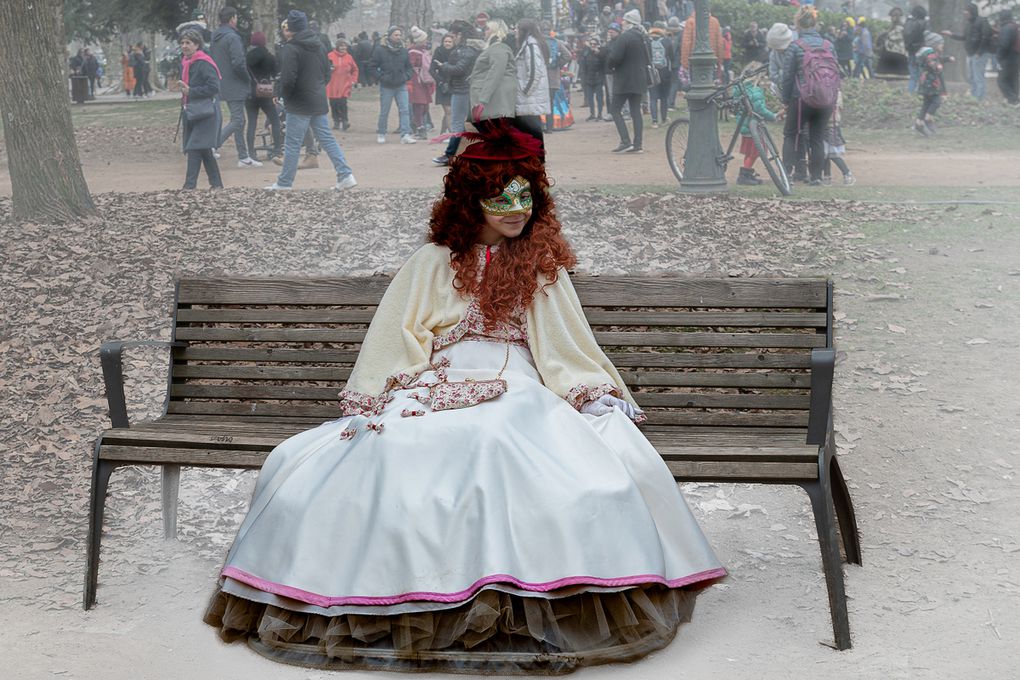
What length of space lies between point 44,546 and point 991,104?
15.6 meters

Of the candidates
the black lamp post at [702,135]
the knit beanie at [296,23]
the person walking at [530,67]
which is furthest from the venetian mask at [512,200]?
the person walking at [530,67]

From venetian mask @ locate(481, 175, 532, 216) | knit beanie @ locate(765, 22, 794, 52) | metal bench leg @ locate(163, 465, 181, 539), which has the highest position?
knit beanie @ locate(765, 22, 794, 52)

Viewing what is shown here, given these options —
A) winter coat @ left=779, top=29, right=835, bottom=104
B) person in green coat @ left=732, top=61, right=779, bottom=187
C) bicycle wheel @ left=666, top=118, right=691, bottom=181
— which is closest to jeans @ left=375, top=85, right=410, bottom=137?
bicycle wheel @ left=666, top=118, right=691, bottom=181

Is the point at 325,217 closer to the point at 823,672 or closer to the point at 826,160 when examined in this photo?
the point at 826,160

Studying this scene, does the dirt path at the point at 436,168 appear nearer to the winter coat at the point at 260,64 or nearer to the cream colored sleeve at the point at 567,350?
the winter coat at the point at 260,64

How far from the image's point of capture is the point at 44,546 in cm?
481

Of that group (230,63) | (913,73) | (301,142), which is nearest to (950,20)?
(913,73)

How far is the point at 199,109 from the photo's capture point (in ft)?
40.9

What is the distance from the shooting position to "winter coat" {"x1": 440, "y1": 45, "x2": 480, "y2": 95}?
1514 centimetres

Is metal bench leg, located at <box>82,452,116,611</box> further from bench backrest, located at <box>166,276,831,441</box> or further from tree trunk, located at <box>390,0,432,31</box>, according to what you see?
tree trunk, located at <box>390,0,432,31</box>

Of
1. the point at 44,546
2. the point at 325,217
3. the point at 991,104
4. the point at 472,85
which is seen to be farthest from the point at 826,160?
the point at 44,546

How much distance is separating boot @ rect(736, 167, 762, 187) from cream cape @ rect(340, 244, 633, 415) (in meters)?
7.88

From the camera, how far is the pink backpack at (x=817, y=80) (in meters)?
12.3

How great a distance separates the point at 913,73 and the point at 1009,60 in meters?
1.43
